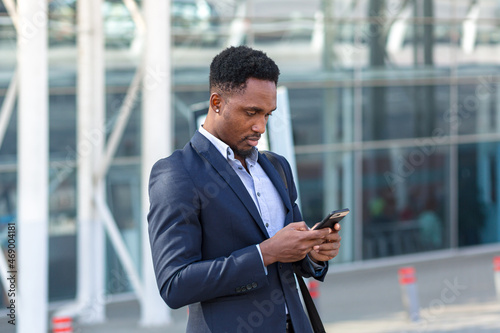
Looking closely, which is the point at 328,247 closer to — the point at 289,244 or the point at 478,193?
the point at 289,244

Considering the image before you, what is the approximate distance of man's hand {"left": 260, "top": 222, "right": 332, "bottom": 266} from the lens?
204 cm

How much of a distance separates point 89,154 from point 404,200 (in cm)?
590

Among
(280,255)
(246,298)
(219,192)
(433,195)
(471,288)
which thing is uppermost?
(219,192)

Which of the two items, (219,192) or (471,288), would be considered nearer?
A: (219,192)

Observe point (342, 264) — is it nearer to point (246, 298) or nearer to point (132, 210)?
Answer: point (132, 210)

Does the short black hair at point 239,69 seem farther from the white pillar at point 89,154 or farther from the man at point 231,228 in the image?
the white pillar at point 89,154

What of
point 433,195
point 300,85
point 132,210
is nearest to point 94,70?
point 132,210

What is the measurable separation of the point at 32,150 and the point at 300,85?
5.55 m

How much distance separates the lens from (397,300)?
10000 mm

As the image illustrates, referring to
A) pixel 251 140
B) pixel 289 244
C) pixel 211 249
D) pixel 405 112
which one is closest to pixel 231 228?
pixel 211 249

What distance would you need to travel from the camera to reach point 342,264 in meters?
12.2

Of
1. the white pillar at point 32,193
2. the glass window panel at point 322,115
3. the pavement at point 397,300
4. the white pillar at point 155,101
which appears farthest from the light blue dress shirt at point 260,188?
the glass window panel at point 322,115

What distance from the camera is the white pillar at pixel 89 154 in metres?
8.79

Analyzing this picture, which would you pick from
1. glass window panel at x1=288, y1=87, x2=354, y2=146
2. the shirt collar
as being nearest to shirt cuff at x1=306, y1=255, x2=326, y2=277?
the shirt collar
